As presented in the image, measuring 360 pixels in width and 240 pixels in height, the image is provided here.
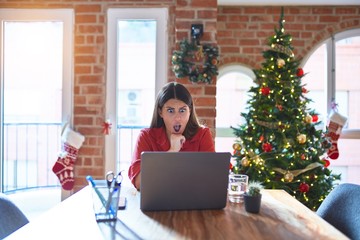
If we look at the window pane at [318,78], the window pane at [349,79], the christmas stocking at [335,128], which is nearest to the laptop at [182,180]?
the christmas stocking at [335,128]

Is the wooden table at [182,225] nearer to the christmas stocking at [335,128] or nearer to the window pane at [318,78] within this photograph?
the christmas stocking at [335,128]

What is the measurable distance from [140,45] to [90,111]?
763 millimetres

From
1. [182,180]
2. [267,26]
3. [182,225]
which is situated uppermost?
[267,26]

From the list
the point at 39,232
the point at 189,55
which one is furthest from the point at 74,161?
the point at 39,232

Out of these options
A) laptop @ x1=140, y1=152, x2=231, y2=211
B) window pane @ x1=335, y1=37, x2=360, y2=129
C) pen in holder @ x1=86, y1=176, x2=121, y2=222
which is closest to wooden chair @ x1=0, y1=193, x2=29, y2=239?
pen in holder @ x1=86, y1=176, x2=121, y2=222

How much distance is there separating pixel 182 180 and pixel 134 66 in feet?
7.40

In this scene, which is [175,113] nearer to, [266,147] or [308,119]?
[266,147]

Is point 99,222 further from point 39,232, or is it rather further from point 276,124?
point 276,124

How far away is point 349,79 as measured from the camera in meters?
3.90

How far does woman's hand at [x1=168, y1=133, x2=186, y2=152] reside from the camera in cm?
192

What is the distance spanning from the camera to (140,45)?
3.26m

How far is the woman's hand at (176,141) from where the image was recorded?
1.92m

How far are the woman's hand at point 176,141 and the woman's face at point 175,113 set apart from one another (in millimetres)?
52

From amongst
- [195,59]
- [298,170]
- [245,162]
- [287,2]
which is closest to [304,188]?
[298,170]
